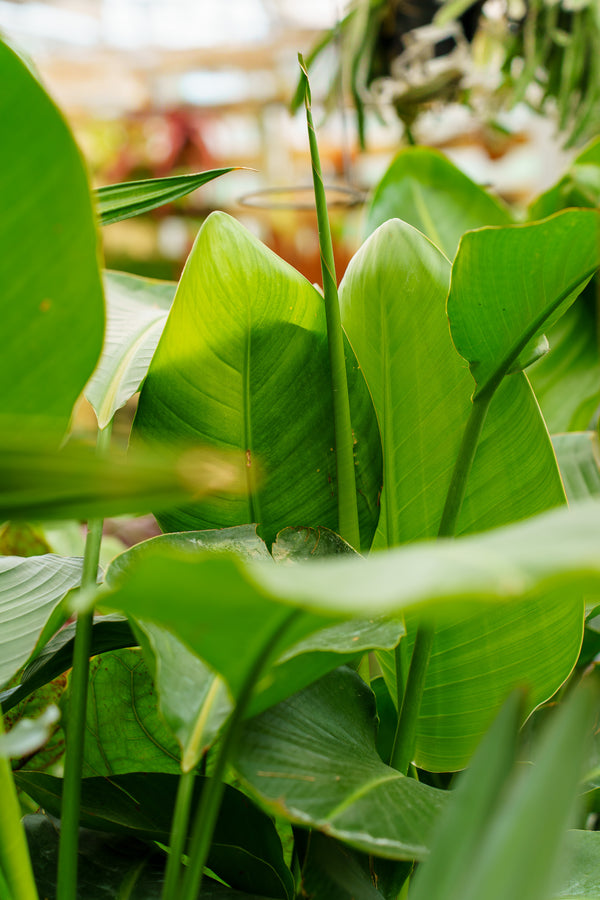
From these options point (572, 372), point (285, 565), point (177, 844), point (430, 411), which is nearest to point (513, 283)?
point (430, 411)

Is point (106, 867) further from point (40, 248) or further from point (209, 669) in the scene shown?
point (40, 248)

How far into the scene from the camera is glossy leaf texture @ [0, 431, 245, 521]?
160 mm

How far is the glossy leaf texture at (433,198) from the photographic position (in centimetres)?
70

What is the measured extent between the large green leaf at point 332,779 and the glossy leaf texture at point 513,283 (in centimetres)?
19

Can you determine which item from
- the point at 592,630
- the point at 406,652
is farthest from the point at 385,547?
the point at 592,630

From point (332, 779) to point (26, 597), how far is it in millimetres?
215

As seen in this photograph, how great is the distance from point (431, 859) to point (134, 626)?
0.14 metres

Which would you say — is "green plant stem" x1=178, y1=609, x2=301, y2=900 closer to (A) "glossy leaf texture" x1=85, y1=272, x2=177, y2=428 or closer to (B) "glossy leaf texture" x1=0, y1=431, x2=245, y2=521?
(B) "glossy leaf texture" x1=0, y1=431, x2=245, y2=521

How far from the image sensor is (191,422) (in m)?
0.42

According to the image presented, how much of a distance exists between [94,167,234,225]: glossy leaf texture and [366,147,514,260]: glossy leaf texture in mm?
331

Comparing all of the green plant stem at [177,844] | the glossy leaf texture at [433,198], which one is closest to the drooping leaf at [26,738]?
the green plant stem at [177,844]

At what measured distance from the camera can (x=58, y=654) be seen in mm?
397

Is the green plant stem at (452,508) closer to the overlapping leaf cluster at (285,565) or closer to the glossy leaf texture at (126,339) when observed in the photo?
the overlapping leaf cluster at (285,565)

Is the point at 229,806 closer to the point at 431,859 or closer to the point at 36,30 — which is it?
the point at 431,859
